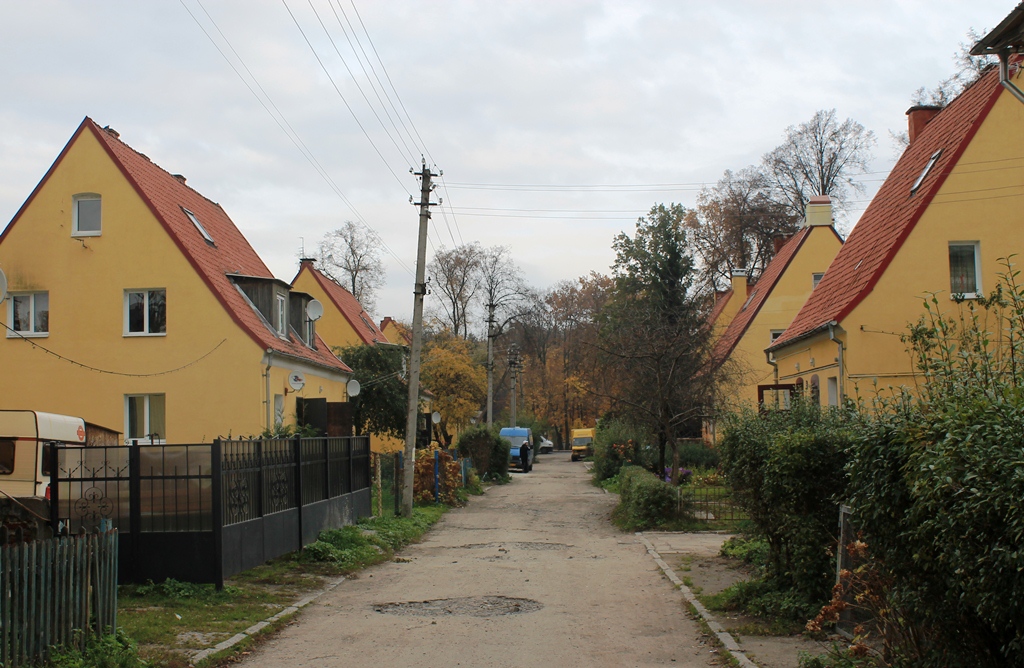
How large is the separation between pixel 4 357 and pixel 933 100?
31815mm

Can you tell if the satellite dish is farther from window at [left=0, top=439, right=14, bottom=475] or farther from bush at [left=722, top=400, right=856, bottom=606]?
bush at [left=722, top=400, right=856, bottom=606]

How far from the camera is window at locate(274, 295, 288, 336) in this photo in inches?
1077

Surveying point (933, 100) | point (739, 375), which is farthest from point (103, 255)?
point (933, 100)

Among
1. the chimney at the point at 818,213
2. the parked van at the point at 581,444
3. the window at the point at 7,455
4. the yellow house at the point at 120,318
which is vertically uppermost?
the chimney at the point at 818,213

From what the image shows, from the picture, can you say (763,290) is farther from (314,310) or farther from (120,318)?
(120,318)

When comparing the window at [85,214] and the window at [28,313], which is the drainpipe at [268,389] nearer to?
the window at [85,214]

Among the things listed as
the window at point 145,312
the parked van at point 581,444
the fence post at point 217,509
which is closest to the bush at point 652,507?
the fence post at point 217,509

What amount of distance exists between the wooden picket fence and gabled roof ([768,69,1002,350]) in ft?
54.8

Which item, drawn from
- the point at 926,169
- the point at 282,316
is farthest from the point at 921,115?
the point at 282,316

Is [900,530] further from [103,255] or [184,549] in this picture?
[103,255]

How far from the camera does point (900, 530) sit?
18.8 ft

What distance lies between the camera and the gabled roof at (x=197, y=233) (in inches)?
944

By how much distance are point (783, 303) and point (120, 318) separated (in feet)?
81.9

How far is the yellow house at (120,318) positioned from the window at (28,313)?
3cm
